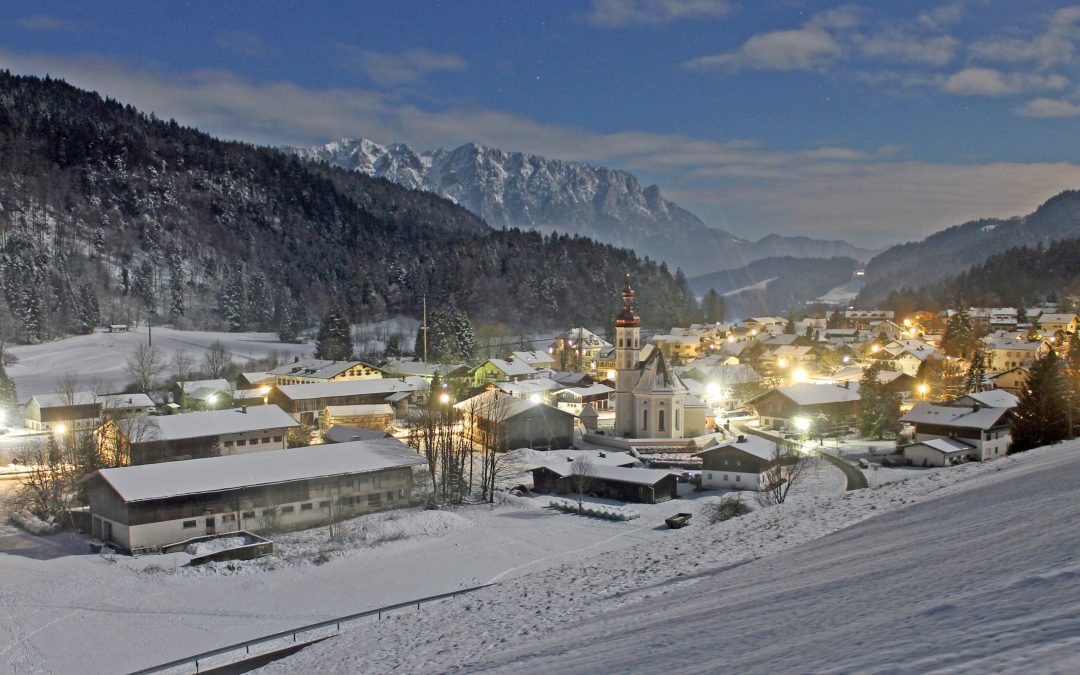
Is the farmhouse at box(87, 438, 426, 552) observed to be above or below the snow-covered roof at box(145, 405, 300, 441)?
below

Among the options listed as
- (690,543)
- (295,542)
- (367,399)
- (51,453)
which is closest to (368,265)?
(367,399)

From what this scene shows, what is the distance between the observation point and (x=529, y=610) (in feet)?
48.5

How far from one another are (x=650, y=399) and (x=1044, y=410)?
20.6 metres

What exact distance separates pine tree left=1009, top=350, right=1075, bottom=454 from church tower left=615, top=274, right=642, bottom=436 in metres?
21.2

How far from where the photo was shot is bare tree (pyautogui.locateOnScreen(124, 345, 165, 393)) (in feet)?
217

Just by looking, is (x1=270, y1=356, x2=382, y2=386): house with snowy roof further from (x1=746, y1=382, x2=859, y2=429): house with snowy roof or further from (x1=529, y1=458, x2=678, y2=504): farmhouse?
(x1=746, y1=382, x2=859, y2=429): house with snowy roof

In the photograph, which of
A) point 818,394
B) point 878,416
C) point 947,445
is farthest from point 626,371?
point 947,445

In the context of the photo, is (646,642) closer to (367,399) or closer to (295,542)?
(295,542)

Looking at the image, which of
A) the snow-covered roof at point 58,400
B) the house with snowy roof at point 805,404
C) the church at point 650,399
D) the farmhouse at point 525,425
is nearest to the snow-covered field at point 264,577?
the farmhouse at point 525,425

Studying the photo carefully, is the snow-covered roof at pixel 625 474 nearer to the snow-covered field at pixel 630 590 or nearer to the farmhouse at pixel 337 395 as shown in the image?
the snow-covered field at pixel 630 590

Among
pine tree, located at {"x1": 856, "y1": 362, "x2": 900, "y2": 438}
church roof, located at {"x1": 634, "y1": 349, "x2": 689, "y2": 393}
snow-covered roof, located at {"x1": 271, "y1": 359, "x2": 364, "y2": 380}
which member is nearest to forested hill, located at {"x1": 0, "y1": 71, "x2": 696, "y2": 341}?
snow-covered roof, located at {"x1": 271, "y1": 359, "x2": 364, "y2": 380}

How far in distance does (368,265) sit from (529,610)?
115 metres

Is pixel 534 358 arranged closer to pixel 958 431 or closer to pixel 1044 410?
pixel 958 431

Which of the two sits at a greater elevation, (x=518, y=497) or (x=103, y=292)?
(x=103, y=292)
